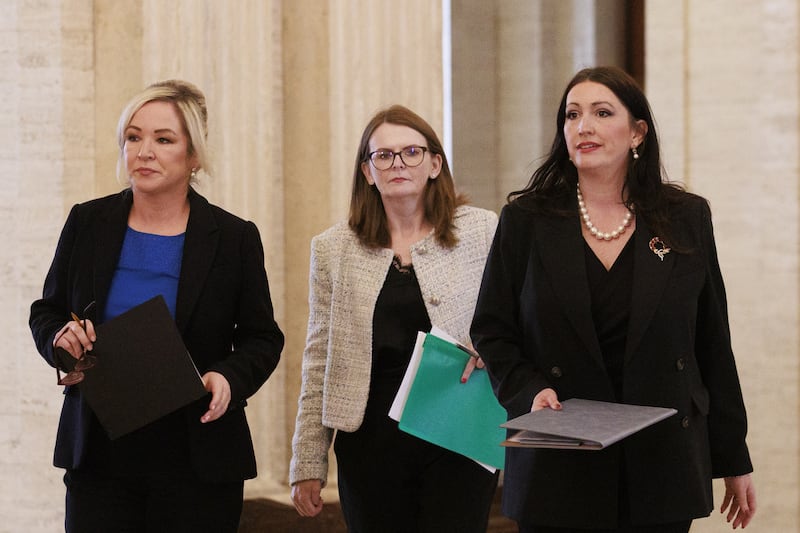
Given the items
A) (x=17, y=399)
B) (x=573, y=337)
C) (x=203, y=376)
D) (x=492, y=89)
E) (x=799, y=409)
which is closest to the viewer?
(x=573, y=337)

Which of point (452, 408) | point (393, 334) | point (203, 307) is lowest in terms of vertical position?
point (452, 408)

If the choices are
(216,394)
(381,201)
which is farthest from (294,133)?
(216,394)

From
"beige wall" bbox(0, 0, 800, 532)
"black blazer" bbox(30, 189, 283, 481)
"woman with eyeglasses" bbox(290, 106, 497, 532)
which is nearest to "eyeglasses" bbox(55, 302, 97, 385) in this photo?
"black blazer" bbox(30, 189, 283, 481)

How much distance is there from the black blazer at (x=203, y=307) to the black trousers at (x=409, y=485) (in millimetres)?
421

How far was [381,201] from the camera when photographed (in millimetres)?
3715

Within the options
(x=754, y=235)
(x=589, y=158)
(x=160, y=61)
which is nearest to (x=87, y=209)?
(x=589, y=158)

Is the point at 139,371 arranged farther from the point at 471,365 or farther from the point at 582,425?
the point at 582,425

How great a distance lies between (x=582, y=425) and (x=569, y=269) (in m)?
0.52

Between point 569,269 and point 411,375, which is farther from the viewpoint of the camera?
point 411,375

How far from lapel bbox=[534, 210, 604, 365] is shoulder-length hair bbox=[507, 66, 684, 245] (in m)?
0.06

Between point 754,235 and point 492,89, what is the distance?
7.37 feet

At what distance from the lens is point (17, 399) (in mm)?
4836

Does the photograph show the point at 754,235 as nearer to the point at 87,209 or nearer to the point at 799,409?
the point at 799,409

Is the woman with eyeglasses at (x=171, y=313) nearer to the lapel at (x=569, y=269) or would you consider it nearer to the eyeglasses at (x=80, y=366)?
the eyeglasses at (x=80, y=366)
